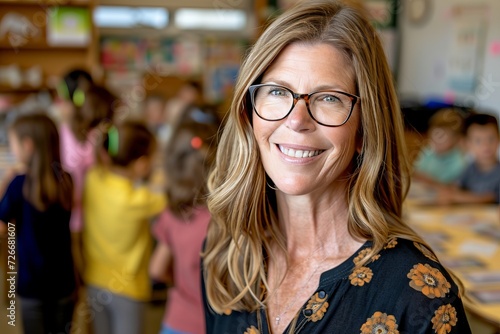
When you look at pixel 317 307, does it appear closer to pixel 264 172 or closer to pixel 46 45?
pixel 264 172

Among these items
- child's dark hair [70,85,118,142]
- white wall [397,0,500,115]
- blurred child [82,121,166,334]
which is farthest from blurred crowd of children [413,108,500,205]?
child's dark hair [70,85,118,142]

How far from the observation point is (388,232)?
981mm

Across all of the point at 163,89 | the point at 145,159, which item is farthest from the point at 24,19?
the point at 145,159

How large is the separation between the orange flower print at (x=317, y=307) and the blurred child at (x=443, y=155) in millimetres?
3042

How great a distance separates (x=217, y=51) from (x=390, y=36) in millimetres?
1910

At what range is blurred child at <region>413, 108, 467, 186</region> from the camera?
3896 millimetres

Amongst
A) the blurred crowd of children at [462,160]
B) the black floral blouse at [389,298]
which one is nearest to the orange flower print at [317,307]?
the black floral blouse at [389,298]

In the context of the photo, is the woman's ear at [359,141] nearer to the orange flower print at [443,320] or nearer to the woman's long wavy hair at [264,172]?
the woman's long wavy hair at [264,172]

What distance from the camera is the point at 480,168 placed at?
11.9 feet

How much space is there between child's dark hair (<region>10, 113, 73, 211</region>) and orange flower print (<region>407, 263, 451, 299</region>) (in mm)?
1574

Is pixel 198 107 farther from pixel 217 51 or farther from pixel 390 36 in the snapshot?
pixel 390 36

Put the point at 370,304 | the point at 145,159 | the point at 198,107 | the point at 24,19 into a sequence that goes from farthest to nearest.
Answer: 1. the point at 24,19
2. the point at 198,107
3. the point at 145,159
4. the point at 370,304

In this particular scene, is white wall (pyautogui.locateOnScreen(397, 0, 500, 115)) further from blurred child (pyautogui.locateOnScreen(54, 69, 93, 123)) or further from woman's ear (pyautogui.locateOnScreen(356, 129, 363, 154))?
woman's ear (pyautogui.locateOnScreen(356, 129, 363, 154))

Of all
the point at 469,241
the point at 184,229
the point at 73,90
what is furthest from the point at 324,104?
the point at 73,90
